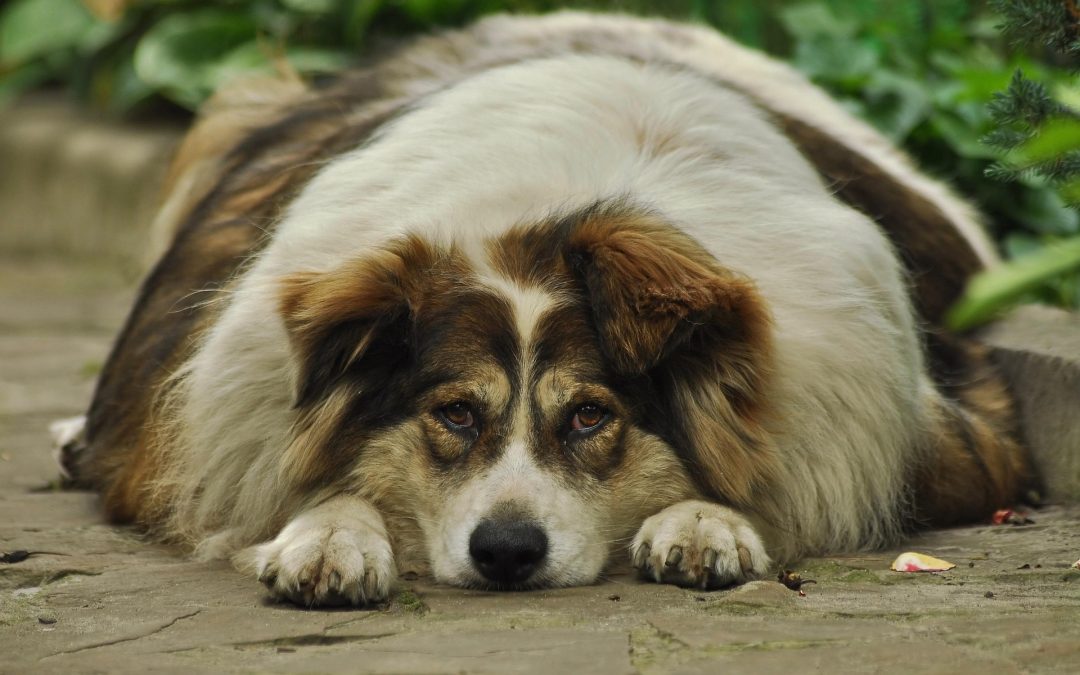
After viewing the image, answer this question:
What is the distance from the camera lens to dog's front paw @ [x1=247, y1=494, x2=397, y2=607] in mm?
3307

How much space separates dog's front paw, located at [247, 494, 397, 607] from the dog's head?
0.21 metres

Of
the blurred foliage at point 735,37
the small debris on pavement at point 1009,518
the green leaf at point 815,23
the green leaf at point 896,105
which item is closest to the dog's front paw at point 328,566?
the small debris on pavement at point 1009,518

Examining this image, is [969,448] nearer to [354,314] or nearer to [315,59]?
Result: [354,314]

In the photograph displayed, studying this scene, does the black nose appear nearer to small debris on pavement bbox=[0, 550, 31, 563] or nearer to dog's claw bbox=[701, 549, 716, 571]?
dog's claw bbox=[701, 549, 716, 571]

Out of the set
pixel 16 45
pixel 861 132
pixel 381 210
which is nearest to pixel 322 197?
pixel 381 210

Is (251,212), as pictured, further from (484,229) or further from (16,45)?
(16,45)

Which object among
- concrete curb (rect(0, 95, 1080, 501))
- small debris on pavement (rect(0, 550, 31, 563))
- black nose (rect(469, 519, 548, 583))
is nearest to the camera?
black nose (rect(469, 519, 548, 583))

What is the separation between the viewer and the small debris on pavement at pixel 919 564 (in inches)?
142

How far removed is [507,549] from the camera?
3395 millimetres

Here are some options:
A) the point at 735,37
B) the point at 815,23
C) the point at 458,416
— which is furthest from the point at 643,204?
the point at 735,37

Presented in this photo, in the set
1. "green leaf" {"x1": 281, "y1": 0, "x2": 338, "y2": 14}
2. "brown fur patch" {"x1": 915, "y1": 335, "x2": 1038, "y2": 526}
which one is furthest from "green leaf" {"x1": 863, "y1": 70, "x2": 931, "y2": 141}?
"green leaf" {"x1": 281, "y1": 0, "x2": 338, "y2": 14}

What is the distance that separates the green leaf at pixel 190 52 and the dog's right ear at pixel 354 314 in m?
5.68

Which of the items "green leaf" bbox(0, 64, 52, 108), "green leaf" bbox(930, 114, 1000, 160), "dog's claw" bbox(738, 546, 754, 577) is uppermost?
"green leaf" bbox(0, 64, 52, 108)

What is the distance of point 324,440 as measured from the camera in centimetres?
382
